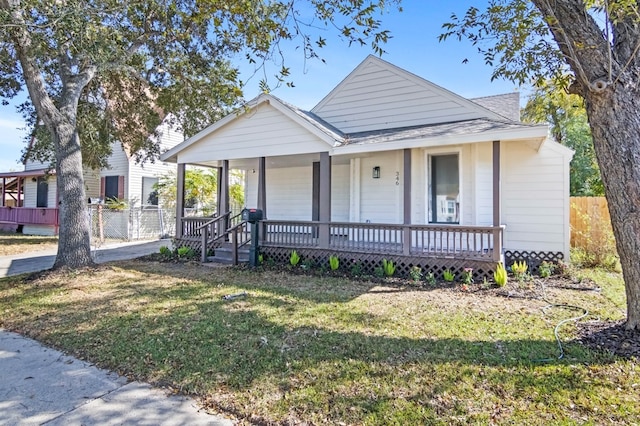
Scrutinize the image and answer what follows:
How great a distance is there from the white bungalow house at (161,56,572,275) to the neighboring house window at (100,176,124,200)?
7.78 metres

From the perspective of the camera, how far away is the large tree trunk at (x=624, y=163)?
4.00 m

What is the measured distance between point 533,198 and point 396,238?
3584 millimetres

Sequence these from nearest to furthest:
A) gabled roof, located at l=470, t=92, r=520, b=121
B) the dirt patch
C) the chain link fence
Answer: the dirt patch → gabled roof, located at l=470, t=92, r=520, b=121 → the chain link fence

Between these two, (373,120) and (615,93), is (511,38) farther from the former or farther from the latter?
(373,120)

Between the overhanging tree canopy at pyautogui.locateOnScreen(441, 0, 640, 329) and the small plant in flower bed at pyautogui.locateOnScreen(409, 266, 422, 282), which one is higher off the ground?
the overhanging tree canopy at pyautogui.locateOnScreen(441, 0, 640, 329)

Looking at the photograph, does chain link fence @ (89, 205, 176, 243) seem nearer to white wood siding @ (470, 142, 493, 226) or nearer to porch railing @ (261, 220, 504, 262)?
porch railing @ (261, 220, 504, 262)

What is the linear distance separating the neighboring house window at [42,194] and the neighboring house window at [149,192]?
6775 mm

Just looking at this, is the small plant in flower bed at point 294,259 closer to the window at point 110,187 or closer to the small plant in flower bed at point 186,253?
the small plant in flower bed at point 186,253

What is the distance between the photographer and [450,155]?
9.01 m

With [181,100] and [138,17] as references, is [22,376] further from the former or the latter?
[181,100]

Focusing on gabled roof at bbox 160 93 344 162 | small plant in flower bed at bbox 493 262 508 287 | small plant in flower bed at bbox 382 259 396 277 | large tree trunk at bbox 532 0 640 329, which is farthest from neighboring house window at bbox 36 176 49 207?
large tree trunk at bbox 532 0 640 329

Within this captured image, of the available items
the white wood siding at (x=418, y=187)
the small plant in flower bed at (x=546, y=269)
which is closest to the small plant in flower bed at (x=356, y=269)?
the white wood siding at (x=418, y=187)

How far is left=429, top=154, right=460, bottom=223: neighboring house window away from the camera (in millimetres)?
8961

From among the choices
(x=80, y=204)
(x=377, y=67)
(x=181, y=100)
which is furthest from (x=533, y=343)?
(x=181, y=100)
